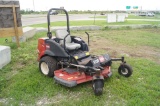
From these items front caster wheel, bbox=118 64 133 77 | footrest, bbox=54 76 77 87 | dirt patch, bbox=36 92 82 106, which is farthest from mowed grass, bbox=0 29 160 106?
footrest, bbox=54 76 77 87

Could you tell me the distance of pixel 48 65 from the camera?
4137 mm

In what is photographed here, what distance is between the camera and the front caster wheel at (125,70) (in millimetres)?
4148

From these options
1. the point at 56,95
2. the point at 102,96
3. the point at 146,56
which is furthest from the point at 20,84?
the point at 146,56

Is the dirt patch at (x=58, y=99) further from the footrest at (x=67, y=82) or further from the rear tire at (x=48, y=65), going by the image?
the rear tire at (x=48, y=65)

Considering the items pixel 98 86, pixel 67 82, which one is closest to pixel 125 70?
pixel 98 86

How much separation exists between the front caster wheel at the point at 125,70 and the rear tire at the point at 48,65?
64.1 inches

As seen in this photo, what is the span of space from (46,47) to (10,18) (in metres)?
3.19

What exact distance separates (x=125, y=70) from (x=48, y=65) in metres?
1.89

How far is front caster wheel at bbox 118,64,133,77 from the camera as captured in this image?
4.15 metres

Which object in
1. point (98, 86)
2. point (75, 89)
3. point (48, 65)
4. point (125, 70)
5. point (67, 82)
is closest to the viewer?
point (98, 86)

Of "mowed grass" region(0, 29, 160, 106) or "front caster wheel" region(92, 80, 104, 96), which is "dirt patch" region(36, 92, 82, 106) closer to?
"mowed grass" region(0, 29, 160, 106)

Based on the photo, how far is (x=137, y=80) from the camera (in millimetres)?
4152

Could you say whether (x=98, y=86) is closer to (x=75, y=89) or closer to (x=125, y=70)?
(x=75, y=89)

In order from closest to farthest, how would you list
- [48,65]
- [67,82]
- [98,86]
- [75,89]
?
[98,86]
[67,82]
[75,89]
[48,65]
